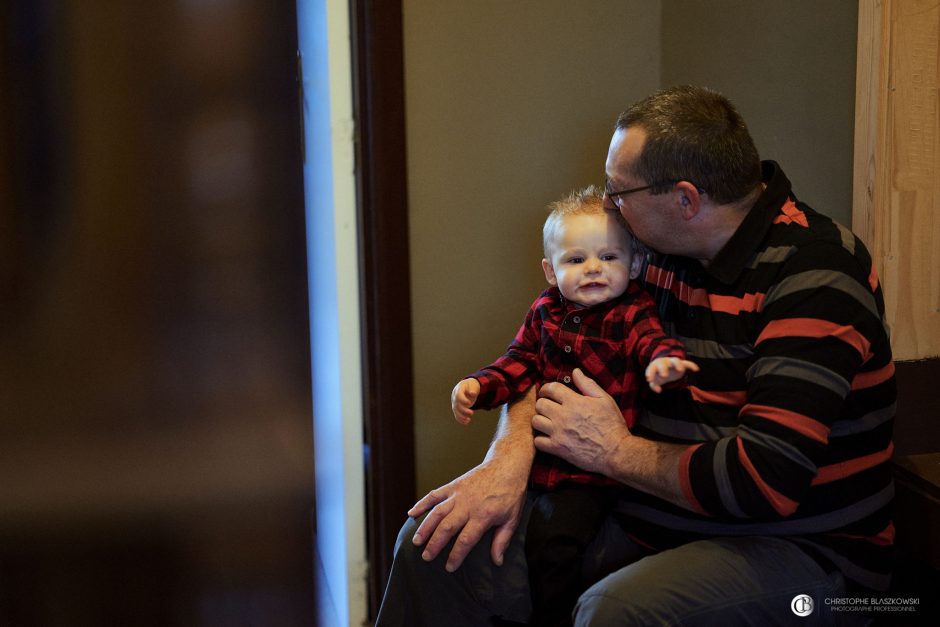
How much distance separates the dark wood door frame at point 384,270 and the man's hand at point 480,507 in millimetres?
406

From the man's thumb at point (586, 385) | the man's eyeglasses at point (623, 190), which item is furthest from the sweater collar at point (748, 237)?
the man's thumb at point (586, 385)

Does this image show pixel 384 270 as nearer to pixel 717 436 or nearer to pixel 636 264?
pixel 636 264

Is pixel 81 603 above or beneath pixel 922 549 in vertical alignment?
beneath

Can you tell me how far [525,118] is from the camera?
1.98 metres

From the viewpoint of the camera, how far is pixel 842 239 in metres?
1.36

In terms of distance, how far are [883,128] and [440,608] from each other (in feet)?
4.14

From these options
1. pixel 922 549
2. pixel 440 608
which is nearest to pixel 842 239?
pixel 922 549

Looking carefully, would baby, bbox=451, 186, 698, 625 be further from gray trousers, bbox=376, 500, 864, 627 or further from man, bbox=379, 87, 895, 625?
gray trousers, bbox=376, 500, 864, 627

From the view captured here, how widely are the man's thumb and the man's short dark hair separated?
0.34 m

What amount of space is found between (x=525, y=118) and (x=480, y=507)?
90cm

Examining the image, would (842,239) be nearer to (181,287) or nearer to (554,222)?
(554,222)

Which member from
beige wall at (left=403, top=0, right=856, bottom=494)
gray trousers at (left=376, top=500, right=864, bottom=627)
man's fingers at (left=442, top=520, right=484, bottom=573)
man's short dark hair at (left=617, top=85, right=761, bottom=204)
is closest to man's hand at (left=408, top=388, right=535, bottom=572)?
man's fingers at (left=442, top=520, right=484, bottom=573)

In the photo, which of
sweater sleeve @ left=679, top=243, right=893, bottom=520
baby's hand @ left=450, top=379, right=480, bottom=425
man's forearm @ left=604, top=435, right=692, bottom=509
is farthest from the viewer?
baby's hand @ left=450, top=379, right=480, bottom=425

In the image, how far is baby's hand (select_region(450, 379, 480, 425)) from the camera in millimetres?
1557
